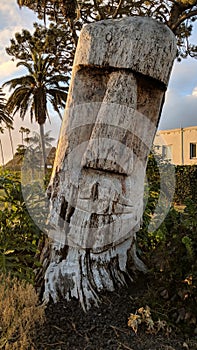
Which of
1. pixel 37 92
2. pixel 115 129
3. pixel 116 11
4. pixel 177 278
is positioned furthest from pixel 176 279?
pixel 37 92

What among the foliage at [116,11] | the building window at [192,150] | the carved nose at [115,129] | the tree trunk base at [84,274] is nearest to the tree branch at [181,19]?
the foliage at [116,11]

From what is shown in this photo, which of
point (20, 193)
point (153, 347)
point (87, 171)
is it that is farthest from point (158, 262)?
point (20, 193)

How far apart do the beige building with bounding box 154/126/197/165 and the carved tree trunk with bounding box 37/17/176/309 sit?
22.2m

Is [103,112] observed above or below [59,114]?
below

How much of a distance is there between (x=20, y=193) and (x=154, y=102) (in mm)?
1961

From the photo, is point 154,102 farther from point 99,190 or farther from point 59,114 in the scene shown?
point 59,114

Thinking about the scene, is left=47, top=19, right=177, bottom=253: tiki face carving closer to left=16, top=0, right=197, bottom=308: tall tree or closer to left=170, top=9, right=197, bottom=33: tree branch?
left=16, top=0, right=197, bottom=308: tall tree

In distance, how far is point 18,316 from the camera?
116 inches

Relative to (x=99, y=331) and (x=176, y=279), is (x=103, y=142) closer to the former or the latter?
(x=176, y=279)

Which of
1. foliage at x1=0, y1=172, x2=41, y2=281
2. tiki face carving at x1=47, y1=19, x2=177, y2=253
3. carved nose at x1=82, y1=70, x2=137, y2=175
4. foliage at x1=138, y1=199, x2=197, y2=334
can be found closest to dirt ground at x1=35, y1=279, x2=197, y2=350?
foliage at x1=138, y1=199, x2=197, y2=334

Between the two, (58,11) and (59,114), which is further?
(59,114)

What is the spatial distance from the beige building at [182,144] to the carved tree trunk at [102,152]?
22.2 m

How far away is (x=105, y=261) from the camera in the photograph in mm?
3615

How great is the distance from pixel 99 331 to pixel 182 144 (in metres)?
24.2
